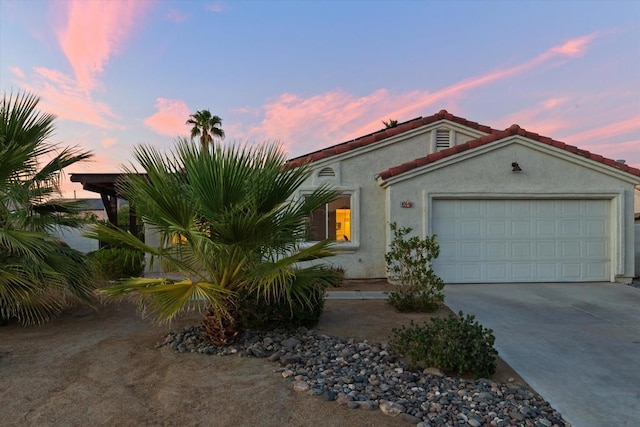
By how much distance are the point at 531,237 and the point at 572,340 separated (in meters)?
4.96

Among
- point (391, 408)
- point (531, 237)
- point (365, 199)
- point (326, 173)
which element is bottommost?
point (391, 408)

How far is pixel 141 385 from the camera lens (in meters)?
3.60

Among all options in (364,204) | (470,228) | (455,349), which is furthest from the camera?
(364,204)

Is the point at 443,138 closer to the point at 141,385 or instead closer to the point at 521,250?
the point at 521,250

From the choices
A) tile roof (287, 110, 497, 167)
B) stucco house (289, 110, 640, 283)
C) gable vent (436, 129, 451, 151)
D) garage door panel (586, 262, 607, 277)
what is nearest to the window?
stucco house (289, 110, 640, 283)

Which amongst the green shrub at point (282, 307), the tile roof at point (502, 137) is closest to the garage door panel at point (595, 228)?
the tile roof at point (502, 137)

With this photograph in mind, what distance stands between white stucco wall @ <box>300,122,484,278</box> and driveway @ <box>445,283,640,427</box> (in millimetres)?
2144

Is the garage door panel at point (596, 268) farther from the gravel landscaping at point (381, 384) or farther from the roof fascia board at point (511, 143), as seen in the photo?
the gravel landscaping at point (381, 384)

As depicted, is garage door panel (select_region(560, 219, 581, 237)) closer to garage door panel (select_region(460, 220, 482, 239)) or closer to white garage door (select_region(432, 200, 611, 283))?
white garage door (select_region(432, 200, 611, 283))

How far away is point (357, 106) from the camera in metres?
13.3

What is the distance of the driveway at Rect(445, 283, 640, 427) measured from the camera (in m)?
3.34

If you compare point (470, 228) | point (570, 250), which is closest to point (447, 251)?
point (470, 228)

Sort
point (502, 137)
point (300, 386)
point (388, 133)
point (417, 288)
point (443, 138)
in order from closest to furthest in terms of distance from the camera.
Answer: point (300, 386), point (417, 288), point (502, 137), point (388, 133), point (443, 138)

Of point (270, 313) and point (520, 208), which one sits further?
point (520, 208)
